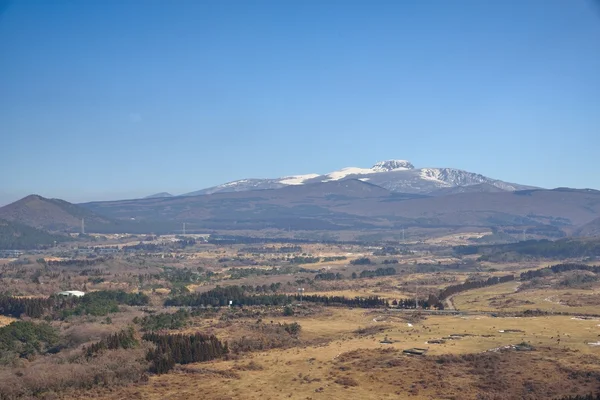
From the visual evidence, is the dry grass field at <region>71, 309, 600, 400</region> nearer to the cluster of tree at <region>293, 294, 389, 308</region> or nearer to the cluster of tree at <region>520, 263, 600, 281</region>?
the cluster of tree at <region>293, 294, 389, 308</region>

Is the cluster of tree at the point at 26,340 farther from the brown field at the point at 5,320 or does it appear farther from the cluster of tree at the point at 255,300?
the cluster of tree at the point at 255,300

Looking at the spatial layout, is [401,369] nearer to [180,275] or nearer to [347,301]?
[347,301]

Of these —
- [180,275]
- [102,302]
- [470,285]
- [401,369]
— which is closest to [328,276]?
[180,275]

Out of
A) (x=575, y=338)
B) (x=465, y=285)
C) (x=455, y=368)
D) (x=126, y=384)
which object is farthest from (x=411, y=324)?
(x=465, y=285)

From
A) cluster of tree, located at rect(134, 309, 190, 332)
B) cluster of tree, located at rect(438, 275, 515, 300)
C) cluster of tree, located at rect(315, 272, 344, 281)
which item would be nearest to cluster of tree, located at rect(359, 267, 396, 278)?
cluster of tree, located at rect(315, 272, 344, 281)

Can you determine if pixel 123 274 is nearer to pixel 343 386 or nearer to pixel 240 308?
pixel 240 308

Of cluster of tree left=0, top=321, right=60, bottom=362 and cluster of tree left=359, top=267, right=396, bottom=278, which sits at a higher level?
cluster of tree left=359, top=267, right=396, bottom=278
